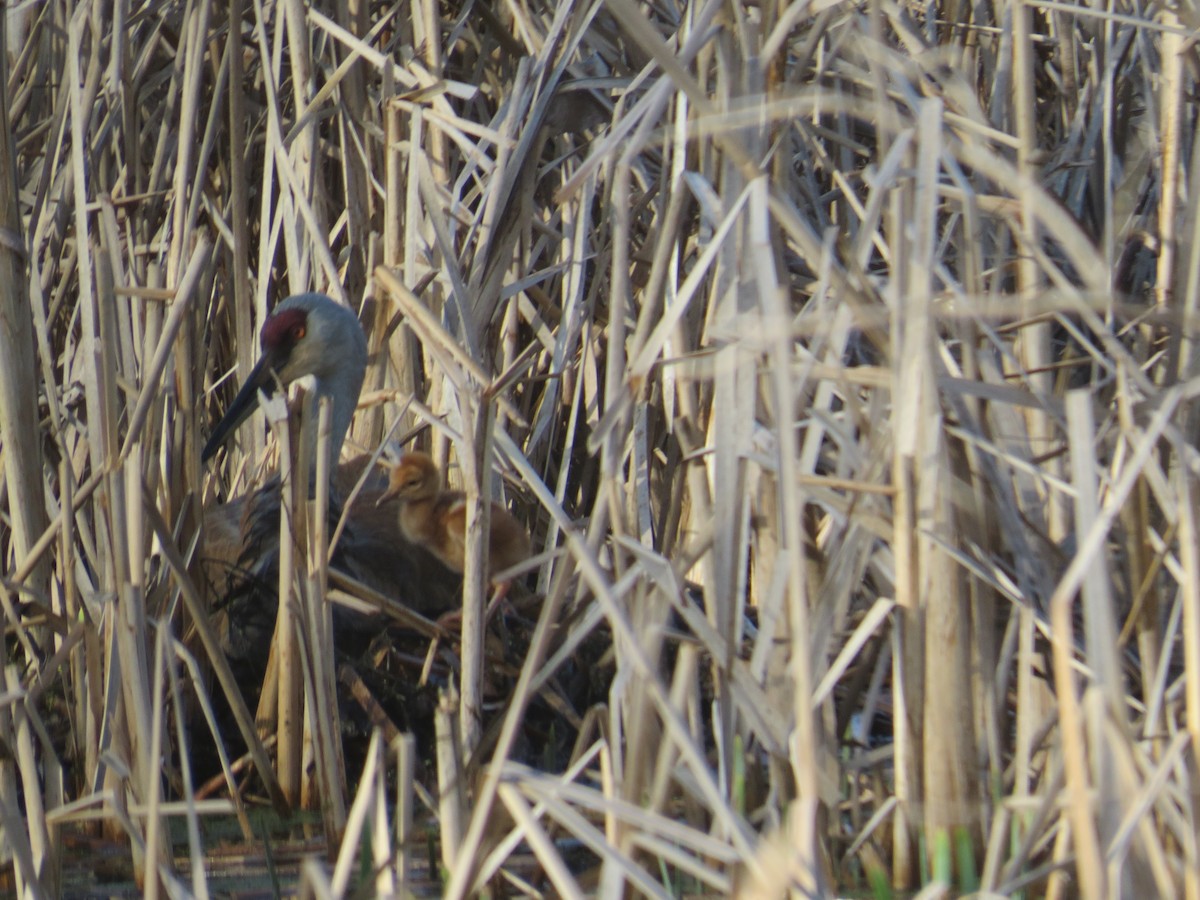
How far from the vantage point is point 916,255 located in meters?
1.80

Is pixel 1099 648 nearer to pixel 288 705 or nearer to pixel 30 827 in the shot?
pixel 30 827

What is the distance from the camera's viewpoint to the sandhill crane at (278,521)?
300 cm

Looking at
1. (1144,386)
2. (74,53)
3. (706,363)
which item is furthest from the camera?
(74,53)

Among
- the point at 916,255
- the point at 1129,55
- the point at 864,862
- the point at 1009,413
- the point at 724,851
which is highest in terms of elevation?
the point at 1129,55

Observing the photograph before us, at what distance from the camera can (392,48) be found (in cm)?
357

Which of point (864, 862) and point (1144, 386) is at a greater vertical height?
point (1144, 386)

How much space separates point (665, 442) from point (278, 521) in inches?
32.9

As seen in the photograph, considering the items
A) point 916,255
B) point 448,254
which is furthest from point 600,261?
point 916,255

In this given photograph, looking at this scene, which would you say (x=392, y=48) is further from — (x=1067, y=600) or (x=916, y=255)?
(x=1067, y=600)

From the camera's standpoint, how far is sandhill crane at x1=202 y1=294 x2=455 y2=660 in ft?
9.84

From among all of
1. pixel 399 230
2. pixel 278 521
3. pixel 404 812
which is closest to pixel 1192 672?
pixel 404 812

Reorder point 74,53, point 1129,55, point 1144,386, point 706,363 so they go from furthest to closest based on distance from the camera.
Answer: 1. point 1129,55
2. point 74,53
3. point 706,363
4. point 1144,386

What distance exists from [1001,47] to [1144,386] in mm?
1543

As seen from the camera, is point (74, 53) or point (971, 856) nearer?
point (971, 856)
